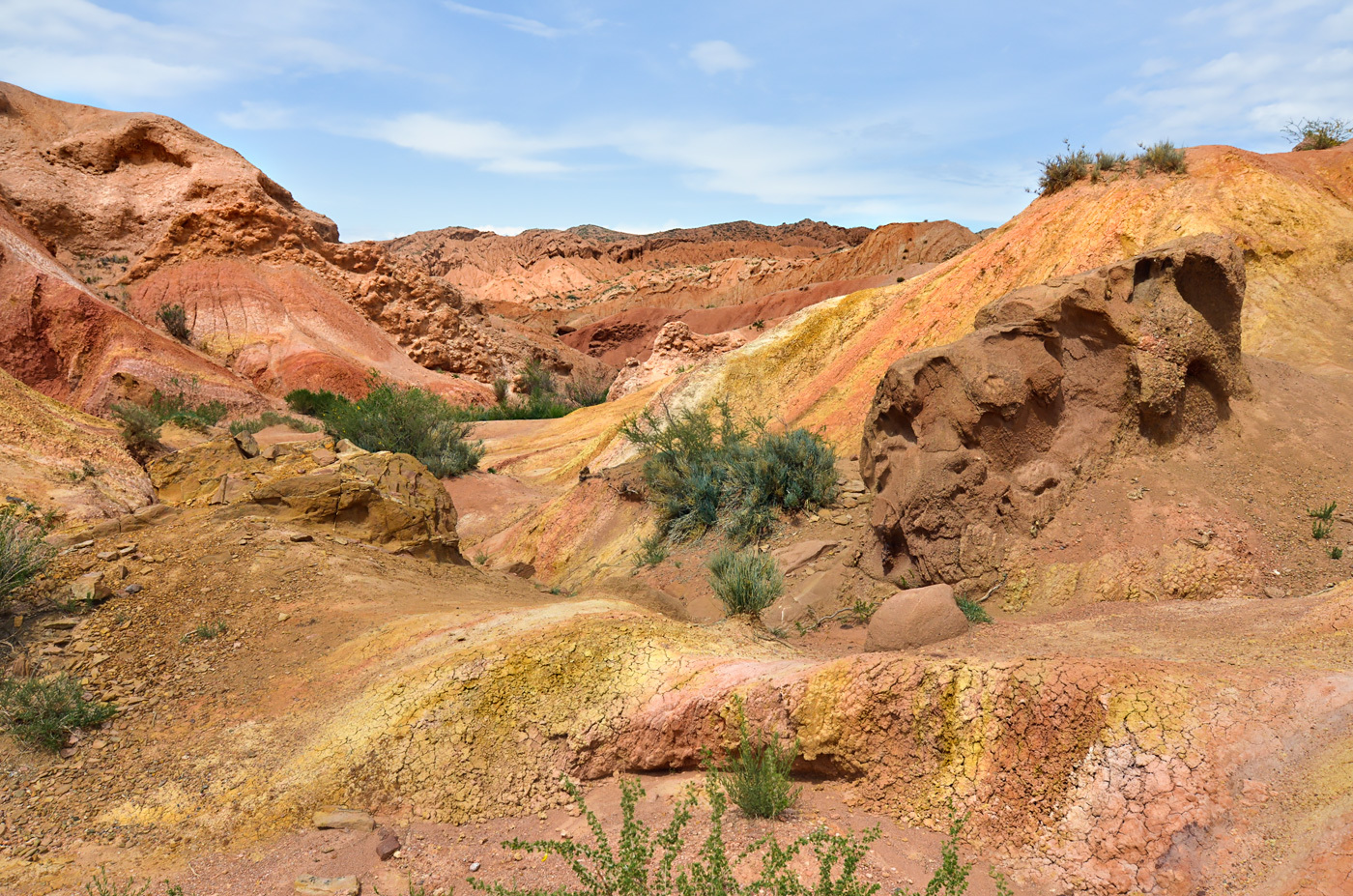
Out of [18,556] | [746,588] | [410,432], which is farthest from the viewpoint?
[410,432]

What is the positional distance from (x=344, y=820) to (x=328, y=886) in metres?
0.44

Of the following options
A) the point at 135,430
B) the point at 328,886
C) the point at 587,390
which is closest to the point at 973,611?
the point at 328,886

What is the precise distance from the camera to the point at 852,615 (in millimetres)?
7090

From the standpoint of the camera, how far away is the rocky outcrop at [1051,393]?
681 centimetres

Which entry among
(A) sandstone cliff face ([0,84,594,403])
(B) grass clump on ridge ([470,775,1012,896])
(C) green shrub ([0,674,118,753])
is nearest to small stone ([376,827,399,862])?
(B) grass clump on ridge ([470,775,1012,896])

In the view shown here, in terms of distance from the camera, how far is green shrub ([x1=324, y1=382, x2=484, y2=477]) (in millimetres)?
16359

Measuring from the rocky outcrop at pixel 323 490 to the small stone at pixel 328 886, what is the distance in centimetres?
517

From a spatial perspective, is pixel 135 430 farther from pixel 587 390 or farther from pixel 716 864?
pixel 587 390

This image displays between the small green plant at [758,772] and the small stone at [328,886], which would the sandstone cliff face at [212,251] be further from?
the small green plant at [758,772]

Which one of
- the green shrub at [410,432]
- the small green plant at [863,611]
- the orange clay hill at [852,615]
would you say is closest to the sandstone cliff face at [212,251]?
the green shrub at [410,432]

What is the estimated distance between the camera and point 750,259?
58.7m

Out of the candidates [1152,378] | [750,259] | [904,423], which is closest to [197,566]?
[904,423]

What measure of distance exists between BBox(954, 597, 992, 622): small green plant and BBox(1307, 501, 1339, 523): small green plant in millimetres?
2696

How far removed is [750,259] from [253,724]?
56.5 m
